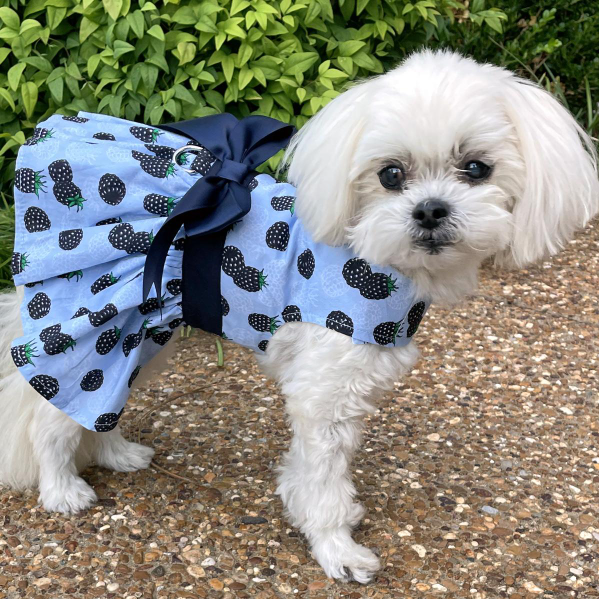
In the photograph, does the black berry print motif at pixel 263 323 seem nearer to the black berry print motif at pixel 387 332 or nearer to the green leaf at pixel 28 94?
the black berry print motif at pixel 387 332

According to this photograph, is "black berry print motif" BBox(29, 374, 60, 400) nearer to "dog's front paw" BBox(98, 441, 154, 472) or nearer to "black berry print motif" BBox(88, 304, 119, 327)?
"black berry print motif" BBox(88, 304, 119, 327)

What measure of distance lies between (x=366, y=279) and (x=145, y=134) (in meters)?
1.01

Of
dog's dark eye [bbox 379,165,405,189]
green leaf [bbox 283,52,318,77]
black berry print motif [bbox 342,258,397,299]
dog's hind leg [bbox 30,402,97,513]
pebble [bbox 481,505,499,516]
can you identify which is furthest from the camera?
green leaf [bbox 283,52,318,77]

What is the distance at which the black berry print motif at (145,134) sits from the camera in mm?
2803

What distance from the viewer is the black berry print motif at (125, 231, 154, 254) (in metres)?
2.59

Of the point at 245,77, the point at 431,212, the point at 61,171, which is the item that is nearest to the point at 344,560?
the point at 431,212

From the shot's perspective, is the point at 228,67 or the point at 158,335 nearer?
the point at 158,335

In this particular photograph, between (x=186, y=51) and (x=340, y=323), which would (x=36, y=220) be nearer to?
(x=340, y=323)

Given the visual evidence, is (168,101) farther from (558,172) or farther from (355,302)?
(558,172)

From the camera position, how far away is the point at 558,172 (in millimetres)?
2264

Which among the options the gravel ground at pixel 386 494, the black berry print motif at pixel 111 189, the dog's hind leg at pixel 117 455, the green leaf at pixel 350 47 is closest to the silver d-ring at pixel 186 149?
the black berry print motif at pixel 111 189

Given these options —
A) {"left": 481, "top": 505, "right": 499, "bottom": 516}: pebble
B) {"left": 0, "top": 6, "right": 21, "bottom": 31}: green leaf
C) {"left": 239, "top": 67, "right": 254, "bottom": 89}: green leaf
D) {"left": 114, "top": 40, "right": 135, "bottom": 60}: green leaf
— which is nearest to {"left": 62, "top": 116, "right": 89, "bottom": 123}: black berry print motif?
{"left": 114, "top": 40, "right": 135, "bottom": 60}: green leaf

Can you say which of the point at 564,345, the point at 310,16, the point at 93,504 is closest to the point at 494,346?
the point at 564,345

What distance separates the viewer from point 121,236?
260 cm
